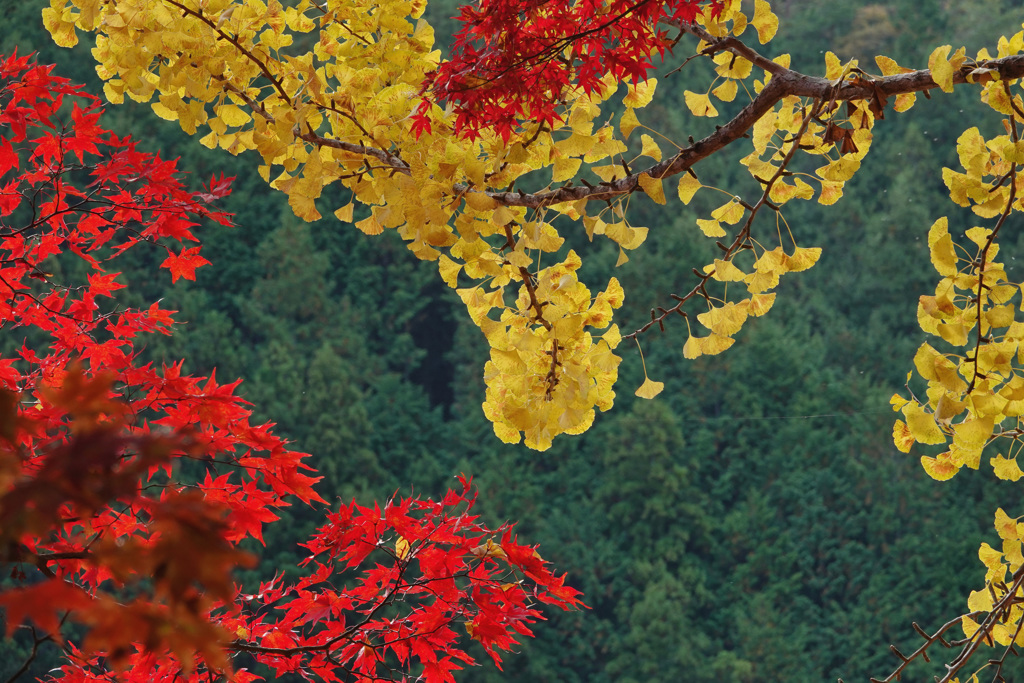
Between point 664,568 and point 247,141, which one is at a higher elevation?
point 664,568

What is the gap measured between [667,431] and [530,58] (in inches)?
220

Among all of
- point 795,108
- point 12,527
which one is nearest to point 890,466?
point 795,108

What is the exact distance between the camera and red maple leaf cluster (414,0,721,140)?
813 mm

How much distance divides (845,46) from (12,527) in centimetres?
969

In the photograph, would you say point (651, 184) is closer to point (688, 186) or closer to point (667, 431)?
point (688, 186)

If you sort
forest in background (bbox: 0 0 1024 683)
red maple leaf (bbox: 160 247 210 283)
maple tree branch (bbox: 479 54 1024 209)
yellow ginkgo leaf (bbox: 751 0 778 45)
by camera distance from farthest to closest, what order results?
forest in background (bbox: 0 0 1024 683) → red maple leaf (bbox: 160 247 210 283) → yellow ginkgo leaf (bbox: 751 0 778 45) → maple tree branch (bbox: 479 54 1024 209)

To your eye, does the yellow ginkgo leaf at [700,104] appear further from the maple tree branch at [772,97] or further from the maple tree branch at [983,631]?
the maple tree branch at [983,631]

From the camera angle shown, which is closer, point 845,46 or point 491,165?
point 491,165

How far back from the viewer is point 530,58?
0.81 metres

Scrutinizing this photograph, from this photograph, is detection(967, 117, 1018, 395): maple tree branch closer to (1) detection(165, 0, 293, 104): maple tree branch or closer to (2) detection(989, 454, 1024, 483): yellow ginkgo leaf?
(2) detection(989, 454, 1024, 483): yellow ginkgo leaf

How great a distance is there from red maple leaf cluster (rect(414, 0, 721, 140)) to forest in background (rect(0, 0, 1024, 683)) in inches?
194

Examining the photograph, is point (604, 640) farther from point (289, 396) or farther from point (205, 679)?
point (205, 679)

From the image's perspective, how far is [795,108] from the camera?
990 mm

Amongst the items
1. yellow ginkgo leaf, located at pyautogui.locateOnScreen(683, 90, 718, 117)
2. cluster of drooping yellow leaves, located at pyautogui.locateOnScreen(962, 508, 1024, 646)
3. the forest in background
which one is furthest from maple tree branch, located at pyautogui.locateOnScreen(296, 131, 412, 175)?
the forest in background
